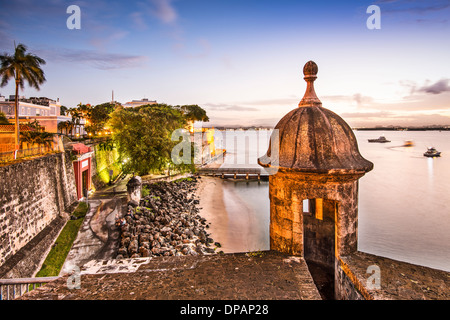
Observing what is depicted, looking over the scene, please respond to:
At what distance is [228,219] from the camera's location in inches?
773

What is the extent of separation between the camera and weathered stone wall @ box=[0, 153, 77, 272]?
916 centimetres

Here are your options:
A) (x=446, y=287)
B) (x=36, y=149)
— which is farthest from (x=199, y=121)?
(x=446, y=287)

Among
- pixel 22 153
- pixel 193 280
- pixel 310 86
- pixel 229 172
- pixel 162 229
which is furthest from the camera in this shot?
pixel 229 172

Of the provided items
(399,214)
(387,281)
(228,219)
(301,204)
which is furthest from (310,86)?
(399,214)

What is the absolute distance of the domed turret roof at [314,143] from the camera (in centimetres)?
419

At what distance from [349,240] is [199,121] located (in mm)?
50574

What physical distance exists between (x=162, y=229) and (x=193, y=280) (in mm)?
10581

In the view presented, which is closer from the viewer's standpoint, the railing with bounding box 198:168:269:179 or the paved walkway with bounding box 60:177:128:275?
the paved walkway with bounding box 60:177:128:275

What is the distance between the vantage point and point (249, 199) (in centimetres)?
2634

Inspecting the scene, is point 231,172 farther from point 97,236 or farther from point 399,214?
Result: point 97,236

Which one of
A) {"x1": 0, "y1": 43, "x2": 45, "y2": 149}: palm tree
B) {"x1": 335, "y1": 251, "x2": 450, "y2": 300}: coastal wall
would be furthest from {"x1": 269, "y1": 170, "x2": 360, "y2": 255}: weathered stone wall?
{"x1": 0, "y1": 43, "x2": 45, "y2": 149}: palm tree

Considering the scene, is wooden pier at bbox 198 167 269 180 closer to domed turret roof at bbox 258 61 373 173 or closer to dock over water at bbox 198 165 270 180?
dock over water at bbox 198 165 270 180

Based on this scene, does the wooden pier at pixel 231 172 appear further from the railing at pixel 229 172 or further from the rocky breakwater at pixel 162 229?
the rocky breakwater at pixel 162 229

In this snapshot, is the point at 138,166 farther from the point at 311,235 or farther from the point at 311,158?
the point at 311,158
